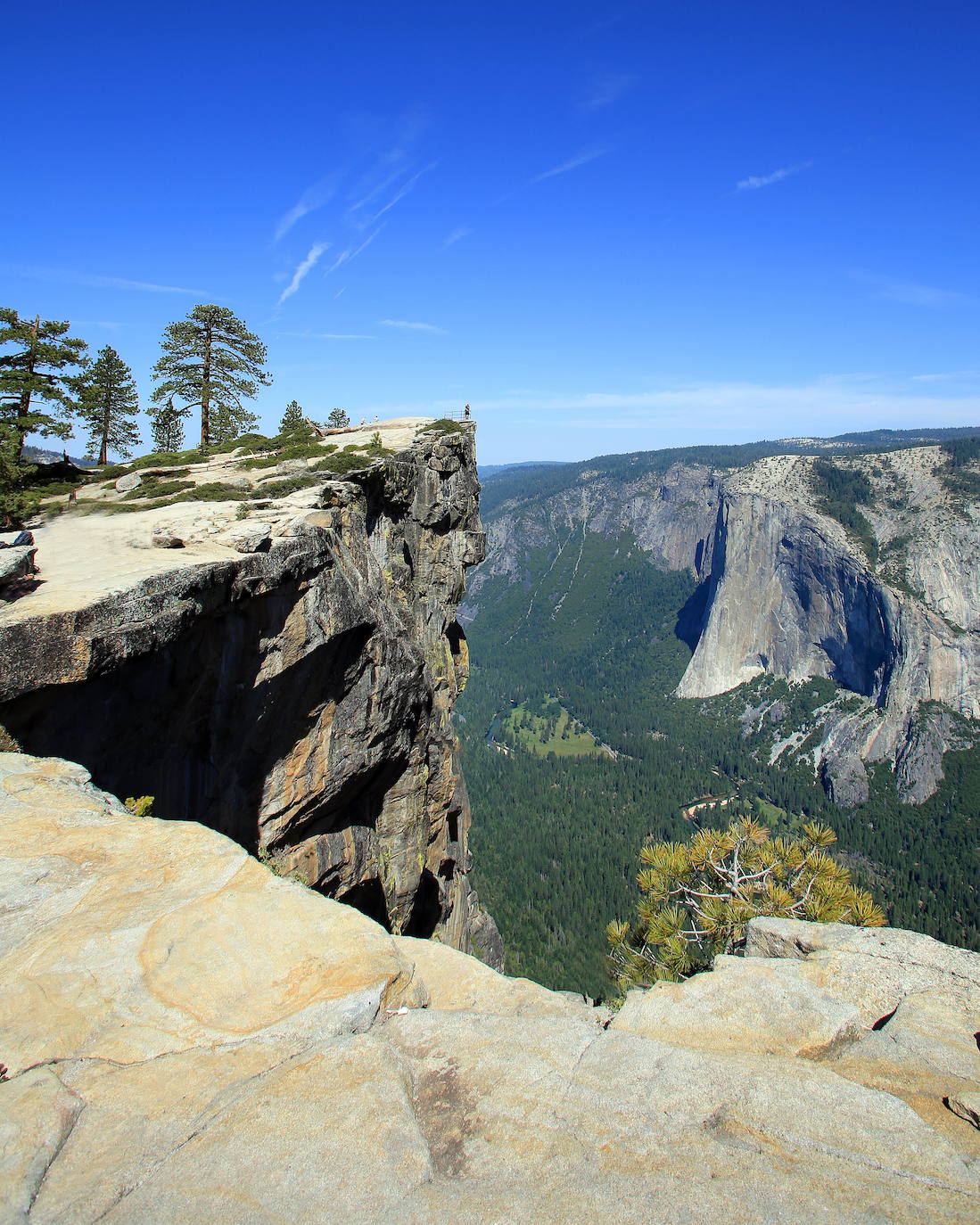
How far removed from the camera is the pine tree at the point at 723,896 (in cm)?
1388

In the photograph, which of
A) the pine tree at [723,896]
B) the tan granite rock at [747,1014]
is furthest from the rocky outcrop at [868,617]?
the tan granite rock at [747,1014]

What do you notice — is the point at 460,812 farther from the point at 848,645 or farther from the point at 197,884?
the point at 848,645

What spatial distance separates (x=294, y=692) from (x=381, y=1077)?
13784mm

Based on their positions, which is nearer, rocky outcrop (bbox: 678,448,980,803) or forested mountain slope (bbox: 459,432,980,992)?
forested mountain slope (bbox: 459,432,980,992)

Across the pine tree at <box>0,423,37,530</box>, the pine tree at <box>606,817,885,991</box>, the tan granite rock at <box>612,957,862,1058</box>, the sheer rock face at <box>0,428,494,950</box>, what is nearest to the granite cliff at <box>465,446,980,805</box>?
the sheer rock face at <box>0,428,494,950</box>

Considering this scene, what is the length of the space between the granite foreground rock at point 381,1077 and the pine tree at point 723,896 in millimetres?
4552

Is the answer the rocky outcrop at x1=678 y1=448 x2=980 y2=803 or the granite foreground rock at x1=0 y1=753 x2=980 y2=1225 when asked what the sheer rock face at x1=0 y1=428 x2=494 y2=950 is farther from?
the rocky outcrop at x1=678 y1=448 x2=980 y2=803

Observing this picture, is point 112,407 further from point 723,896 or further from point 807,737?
point 807,737

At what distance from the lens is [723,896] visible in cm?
1445

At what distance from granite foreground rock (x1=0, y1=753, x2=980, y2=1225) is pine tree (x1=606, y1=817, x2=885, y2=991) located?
4.55 m

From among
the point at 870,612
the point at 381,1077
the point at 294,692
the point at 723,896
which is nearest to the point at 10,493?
the point at 294,692

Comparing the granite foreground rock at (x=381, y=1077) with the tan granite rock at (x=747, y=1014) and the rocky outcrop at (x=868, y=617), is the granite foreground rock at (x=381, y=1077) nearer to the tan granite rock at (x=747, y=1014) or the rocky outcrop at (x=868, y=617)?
the tan granite rock at (x=747, y=1014)

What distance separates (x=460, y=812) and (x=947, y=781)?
134m

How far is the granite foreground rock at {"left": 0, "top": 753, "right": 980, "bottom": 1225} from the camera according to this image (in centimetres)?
503
